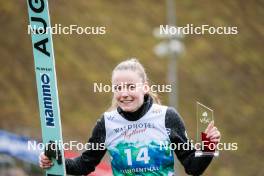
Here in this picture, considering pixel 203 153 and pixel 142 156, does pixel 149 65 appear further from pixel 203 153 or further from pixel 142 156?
pixel 203 153

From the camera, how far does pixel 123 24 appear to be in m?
41.4

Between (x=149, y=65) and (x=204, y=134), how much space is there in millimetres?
35124

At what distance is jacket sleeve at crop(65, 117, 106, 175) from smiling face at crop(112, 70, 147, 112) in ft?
0.91

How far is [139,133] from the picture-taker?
526cm

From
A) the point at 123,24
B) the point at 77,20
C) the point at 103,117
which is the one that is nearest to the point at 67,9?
the point at 77,20

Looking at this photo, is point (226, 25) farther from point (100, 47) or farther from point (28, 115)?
point (28, 115)

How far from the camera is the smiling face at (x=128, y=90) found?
5.20m

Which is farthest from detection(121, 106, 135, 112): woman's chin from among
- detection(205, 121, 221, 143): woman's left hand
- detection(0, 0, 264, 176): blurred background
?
detection(0, 0, 264, 176): blurred background

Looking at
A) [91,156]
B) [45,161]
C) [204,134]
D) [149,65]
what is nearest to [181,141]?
[204,134]

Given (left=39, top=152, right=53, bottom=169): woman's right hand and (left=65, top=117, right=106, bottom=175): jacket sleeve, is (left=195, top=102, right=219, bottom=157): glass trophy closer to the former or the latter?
(left=65, top=117, right=106, bottom=175): jacket sleeve

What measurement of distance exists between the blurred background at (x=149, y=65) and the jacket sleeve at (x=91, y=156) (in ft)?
75.9

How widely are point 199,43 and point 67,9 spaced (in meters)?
8.03

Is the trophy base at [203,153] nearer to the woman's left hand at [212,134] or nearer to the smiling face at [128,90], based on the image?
the woman's left hand at [212,134]

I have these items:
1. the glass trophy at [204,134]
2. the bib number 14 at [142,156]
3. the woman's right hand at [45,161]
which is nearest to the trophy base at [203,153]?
the glass trophy at [204,134]
